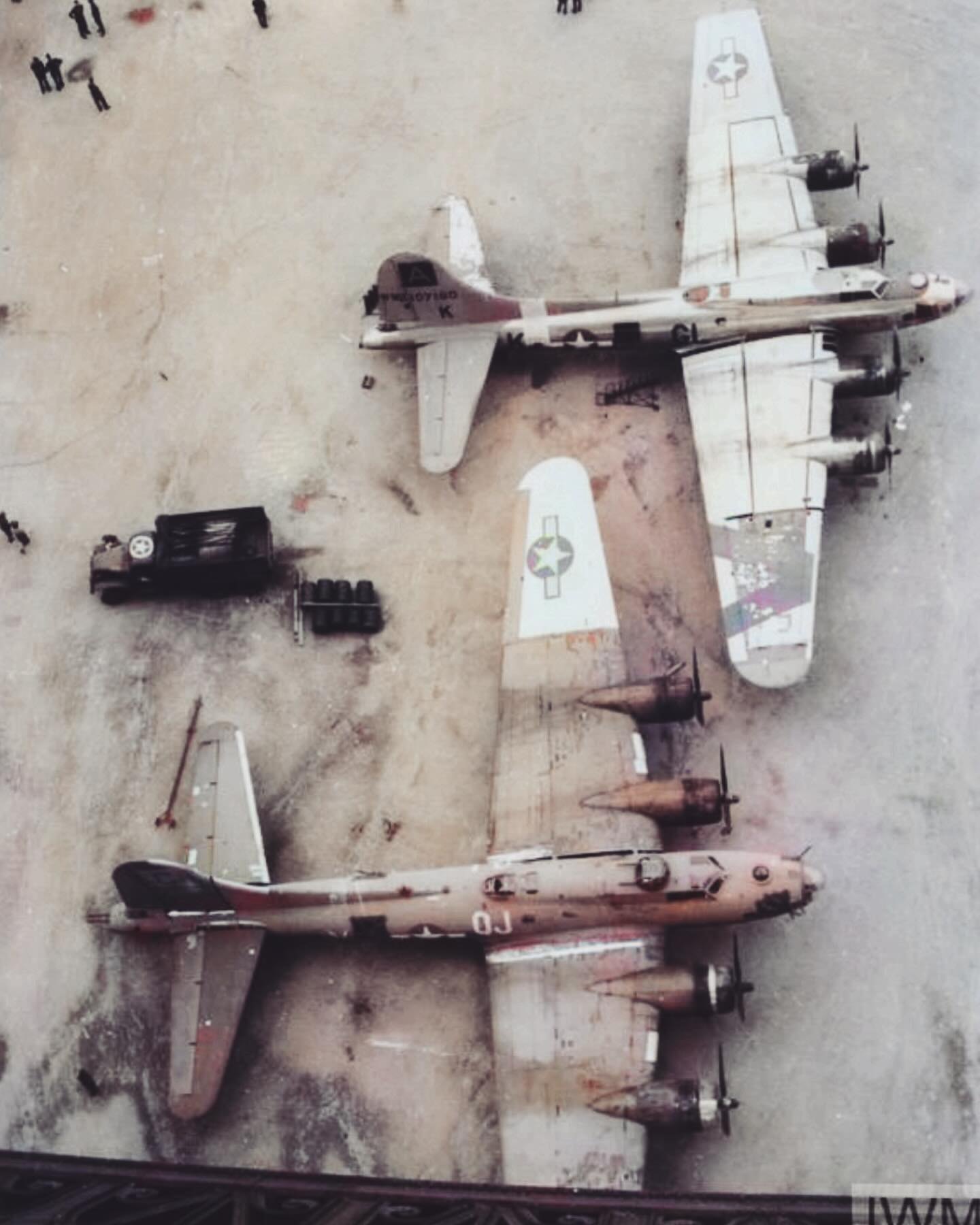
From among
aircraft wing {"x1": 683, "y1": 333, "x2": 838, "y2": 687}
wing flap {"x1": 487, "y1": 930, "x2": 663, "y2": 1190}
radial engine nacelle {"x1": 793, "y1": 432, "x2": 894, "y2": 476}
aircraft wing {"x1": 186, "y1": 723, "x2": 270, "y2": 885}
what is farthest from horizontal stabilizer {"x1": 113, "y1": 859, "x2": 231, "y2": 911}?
radial engine nacelle {"x1": 793, "y1": 432, "x2": 894, "y2": 476}

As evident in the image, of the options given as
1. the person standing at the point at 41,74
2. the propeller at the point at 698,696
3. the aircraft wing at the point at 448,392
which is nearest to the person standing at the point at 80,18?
the person standing at the point at 41,74

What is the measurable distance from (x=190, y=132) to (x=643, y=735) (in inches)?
757

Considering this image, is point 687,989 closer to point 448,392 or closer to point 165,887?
point 165,887

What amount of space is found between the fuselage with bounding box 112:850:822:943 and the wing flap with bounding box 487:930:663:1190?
46 cm

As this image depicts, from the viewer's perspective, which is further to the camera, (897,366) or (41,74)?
(41,74)

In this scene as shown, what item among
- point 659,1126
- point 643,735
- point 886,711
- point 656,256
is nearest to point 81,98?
point 656,256

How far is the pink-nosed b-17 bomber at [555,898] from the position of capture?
21.8m

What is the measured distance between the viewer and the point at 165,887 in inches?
913

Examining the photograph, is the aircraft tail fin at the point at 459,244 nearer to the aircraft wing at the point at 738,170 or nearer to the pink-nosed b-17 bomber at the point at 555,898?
the aircraft wing at the point at 738,170

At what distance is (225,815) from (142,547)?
633cm

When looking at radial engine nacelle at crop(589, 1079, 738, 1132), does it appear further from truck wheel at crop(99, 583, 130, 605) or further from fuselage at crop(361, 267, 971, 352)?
fuselage at crop(361, 267, 971, 352)

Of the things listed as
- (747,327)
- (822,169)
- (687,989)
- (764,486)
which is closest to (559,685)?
(764,486)

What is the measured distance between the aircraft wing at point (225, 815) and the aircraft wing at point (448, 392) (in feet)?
22.8

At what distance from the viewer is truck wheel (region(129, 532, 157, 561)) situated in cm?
2756
